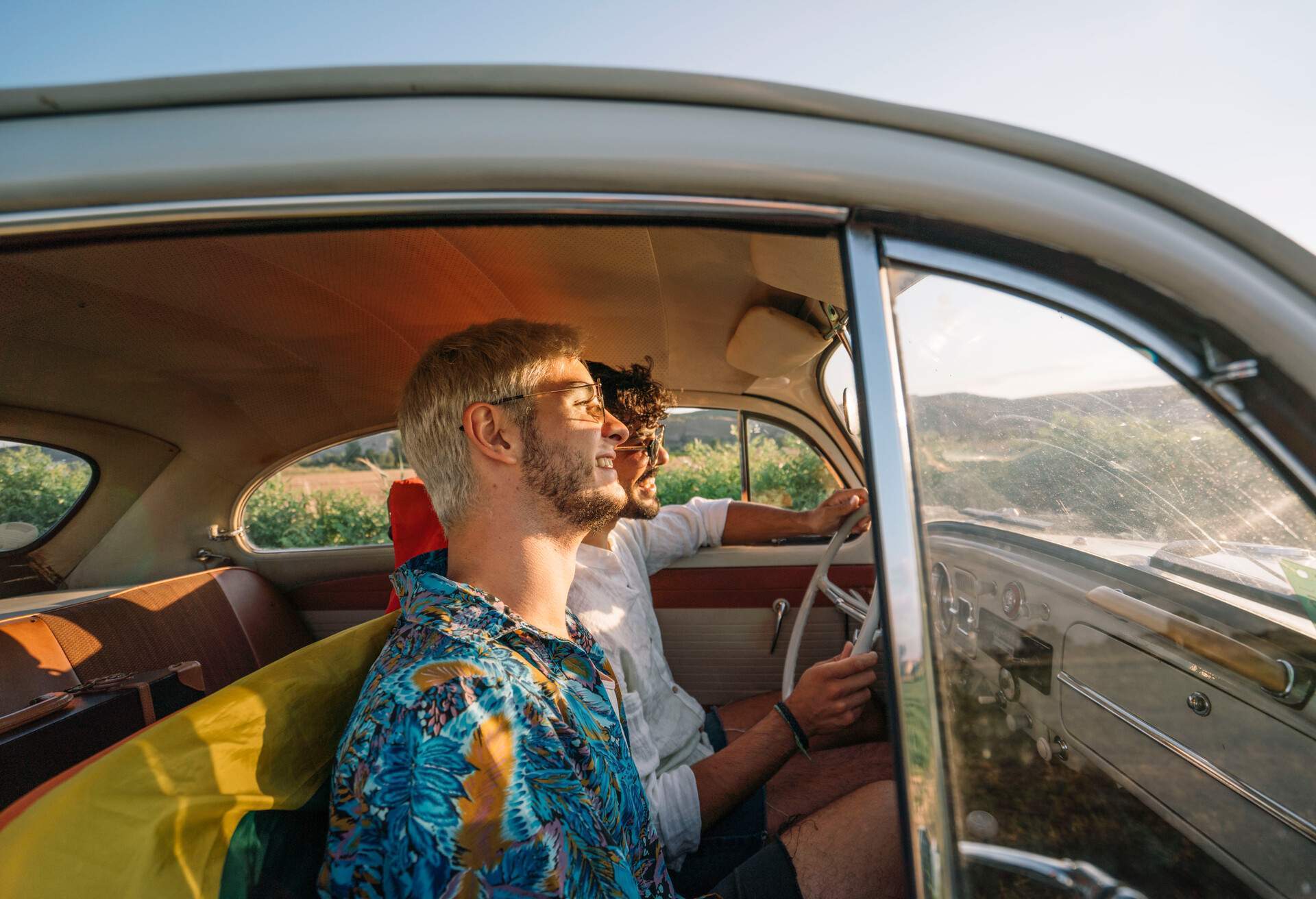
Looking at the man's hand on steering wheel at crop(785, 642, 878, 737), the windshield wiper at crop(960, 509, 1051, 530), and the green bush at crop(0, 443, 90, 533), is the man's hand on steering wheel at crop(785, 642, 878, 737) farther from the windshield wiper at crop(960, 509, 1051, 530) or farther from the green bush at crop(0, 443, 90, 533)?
the green bush at crop(0, 443, 90, 533)

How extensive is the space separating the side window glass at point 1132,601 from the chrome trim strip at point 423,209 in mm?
168

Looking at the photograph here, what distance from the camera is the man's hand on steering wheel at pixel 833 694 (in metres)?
1.35

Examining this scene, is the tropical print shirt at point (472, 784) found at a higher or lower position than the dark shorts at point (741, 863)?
higher

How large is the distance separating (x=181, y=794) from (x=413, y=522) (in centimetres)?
131

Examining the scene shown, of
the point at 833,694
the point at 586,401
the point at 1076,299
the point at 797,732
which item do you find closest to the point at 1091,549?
the point at 1076,299

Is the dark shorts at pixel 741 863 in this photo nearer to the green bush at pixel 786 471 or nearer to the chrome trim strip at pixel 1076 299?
the chrome trim strip at pixel 1076 299

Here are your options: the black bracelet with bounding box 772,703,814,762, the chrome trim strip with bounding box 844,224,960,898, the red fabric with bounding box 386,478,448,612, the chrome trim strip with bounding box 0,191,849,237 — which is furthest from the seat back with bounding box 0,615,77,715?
the chrome trim strip with bounding box 844,224,960,898

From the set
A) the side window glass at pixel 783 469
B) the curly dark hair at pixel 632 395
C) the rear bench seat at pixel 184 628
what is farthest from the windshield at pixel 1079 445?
the side window glass at pixel 783 469

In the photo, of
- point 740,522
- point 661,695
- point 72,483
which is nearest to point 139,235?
point 661,695

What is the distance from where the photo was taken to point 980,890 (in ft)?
2.29

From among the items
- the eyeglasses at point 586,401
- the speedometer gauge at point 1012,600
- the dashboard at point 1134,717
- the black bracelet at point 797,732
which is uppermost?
the eyeglasses at point 586,401

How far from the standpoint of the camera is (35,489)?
2.55 m

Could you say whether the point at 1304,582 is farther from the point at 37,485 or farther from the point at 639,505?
the point at 37,485

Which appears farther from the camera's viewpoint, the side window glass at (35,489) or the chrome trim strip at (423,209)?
the side window glass at (35,489)
